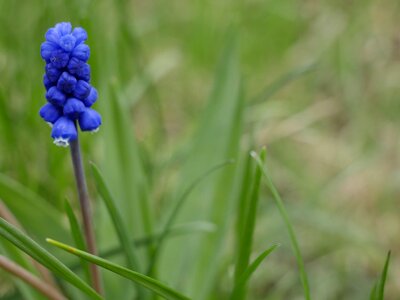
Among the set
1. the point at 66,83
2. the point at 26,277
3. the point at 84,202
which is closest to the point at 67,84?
the point at 66,83

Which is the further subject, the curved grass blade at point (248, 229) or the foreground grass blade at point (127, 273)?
the curved grass blade at point (248, 229)

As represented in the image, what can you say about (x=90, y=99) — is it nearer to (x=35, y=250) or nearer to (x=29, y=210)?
(x=35, y=250)

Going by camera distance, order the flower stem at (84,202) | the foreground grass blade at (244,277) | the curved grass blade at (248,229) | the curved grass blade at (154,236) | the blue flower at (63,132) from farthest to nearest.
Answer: the curved grass blade at (154,236) → the curved grass blade at (248,229) → the foreground grass blade at (244,277) → the flower stem at (84,202) → the blue flower at (63,132)

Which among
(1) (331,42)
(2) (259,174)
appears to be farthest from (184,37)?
(2) (259,174)

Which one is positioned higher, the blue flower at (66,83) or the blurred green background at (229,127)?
the blurred green background at (229,127)

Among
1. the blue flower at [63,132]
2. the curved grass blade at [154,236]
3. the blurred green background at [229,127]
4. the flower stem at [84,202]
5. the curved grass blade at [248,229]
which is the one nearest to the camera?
the blue flower at [63,132]

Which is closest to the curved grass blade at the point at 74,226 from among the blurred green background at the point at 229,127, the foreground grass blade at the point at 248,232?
the foreground grass blade at the point at 248,232

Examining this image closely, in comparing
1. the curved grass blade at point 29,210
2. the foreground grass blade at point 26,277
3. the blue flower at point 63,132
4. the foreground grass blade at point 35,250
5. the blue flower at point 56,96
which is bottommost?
the foreground grass blade at point 35,250

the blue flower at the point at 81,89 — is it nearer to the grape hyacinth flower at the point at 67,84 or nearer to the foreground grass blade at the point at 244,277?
the grape hyacinth flower at the point at 67,84
